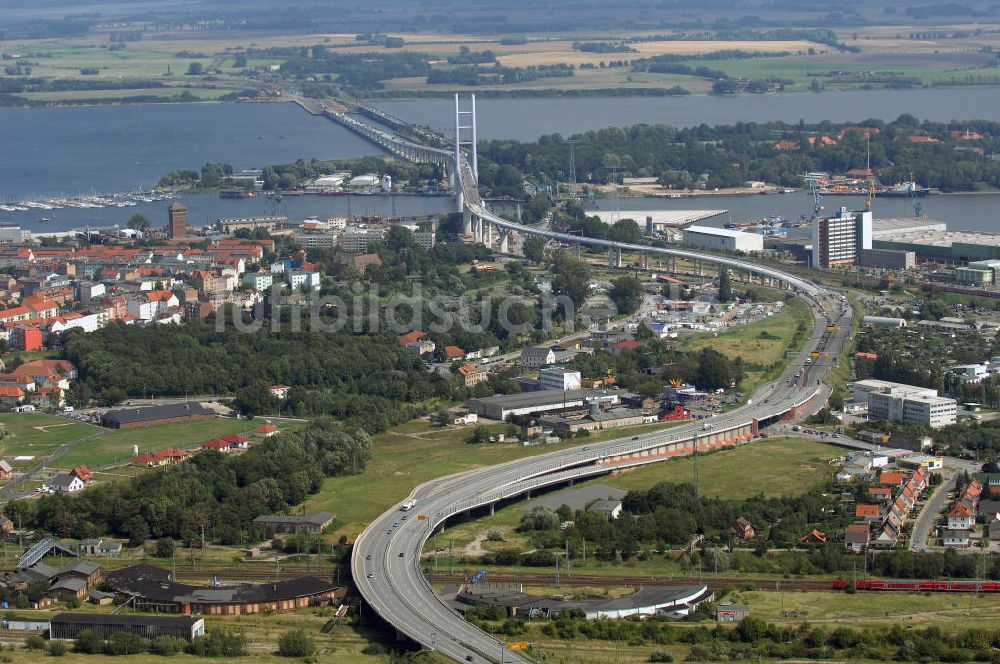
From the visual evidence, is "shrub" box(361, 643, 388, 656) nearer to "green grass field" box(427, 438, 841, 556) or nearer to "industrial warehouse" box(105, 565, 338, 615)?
"industrial warehouse" box(105, 565, 338, 615)

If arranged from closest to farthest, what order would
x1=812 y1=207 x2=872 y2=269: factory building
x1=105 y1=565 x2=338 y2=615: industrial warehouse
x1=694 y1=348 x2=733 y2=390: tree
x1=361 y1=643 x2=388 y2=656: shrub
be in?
x1=361 y1=643 x2=388 y2=656: shrub < x1=105 y1=565 x2=338 y2=615: industrial warehouse < x1=694 y1=348 x2=733 y2=390: tree < x1=812 y1=207 x2=872 y2=269: factory building

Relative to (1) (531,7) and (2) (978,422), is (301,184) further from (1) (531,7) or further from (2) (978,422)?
(1) (531,7)

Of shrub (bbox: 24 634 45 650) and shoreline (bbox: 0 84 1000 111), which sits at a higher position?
shrub (bbox: 24 634 45 650)

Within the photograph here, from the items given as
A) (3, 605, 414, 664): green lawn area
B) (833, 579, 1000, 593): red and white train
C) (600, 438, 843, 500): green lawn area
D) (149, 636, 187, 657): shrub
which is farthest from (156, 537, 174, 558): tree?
(833, 579, 1000, 593): red and white train

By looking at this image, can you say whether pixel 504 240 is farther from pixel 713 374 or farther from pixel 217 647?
pixel 217 647

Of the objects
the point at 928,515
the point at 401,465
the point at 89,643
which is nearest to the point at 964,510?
the point at 928,515

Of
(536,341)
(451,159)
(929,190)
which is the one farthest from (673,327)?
(451,159)
